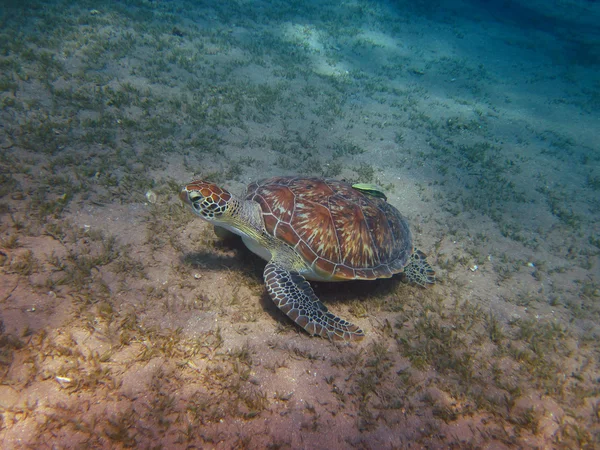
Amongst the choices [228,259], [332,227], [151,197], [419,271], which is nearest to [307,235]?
[332,227]

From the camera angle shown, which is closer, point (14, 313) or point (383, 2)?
point (14, 313)

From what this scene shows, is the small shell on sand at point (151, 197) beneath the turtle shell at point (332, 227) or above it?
beneath

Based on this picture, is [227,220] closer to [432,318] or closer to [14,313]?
[14,313]

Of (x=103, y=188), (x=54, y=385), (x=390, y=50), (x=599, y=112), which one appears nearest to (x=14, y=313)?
(x=54, y=385)

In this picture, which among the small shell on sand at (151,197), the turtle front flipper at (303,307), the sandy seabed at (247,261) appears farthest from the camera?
the small shell on sand at (151,197)

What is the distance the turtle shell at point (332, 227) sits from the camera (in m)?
3.45

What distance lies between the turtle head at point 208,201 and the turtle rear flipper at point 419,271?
2.65 meters

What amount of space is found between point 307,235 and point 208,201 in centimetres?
127

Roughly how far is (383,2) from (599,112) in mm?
13800

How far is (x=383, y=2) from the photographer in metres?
18.1

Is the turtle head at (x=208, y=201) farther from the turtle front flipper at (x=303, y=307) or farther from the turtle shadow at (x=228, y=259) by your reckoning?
the turtle front flipper at (x=303, y=307)

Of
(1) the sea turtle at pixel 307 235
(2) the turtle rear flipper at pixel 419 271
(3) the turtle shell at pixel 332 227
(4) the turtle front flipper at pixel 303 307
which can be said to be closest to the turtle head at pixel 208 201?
(1) the sea turtle at pixel 307 235

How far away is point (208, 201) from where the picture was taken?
329cm

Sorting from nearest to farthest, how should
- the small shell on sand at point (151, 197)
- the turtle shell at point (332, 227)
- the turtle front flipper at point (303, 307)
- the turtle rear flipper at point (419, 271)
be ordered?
the turtle front flipper at point (303, 307), the turtle shell at point (332, 227), the turtle rear flipper at point (419, 271), the small shell on sand at point (151, 197)
